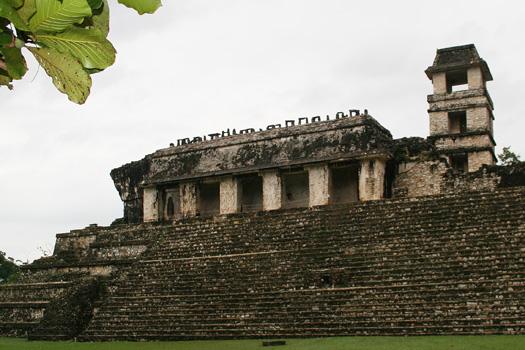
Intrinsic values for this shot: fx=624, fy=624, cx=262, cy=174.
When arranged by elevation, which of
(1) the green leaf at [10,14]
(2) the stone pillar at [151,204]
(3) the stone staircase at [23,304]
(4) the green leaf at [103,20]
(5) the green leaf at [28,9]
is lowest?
(3) the stone staircase at [23,304]

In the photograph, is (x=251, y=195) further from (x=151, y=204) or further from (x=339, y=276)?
(x=339, y=276)

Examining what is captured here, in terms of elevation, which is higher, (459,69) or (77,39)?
(459,69)

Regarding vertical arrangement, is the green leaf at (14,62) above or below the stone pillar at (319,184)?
below

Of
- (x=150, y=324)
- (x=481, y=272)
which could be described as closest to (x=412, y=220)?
(x=481, y=272)

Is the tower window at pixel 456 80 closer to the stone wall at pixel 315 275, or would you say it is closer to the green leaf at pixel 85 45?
the stone wall at pixel 315 275

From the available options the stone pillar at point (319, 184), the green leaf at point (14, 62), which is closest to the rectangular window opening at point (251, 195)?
the stone pillar at point (319, 184)

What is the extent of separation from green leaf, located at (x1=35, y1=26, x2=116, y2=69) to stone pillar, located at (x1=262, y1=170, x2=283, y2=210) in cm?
1717

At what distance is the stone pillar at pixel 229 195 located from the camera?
1950 cm

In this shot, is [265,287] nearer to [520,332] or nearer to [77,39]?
[520,332]

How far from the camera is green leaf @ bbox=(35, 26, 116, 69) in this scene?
4.61ft

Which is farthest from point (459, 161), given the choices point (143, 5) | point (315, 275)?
point (143, 5)

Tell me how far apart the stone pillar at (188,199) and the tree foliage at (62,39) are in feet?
61.1

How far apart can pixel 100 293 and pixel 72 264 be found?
8.78ft

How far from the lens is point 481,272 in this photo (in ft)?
36.2
